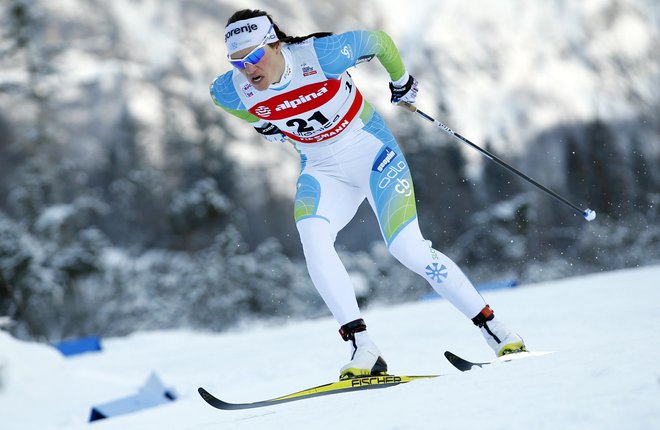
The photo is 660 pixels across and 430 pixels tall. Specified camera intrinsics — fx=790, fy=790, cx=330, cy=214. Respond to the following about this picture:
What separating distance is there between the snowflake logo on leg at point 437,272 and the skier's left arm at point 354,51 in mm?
1035

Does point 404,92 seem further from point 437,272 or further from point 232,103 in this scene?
point 437,272

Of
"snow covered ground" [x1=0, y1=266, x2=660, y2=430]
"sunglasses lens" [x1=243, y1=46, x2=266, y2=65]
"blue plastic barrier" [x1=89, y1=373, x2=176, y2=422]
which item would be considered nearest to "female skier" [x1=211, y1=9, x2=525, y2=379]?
"sunglasses lens" [x1=243, y1=46, x2=266, y2=65]

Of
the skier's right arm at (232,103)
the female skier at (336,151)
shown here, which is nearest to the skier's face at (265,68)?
the female skier at (336,151)

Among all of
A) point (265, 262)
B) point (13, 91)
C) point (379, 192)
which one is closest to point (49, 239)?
point (13, 91)

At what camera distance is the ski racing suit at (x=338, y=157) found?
3750mm

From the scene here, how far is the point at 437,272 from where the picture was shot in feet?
12.2

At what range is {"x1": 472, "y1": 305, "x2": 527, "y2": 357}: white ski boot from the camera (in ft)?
12.1

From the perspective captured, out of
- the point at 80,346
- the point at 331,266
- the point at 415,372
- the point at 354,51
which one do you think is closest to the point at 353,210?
the point at 331,266

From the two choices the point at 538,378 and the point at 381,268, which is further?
the point at 381,268

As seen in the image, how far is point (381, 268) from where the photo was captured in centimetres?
2988

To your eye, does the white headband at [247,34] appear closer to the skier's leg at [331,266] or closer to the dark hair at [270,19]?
the dark hair at [270,19]

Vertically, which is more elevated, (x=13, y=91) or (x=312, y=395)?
(x=13, y=91)

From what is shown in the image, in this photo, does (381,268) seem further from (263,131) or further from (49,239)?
(263,131)

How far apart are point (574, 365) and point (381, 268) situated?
90.2 feet
